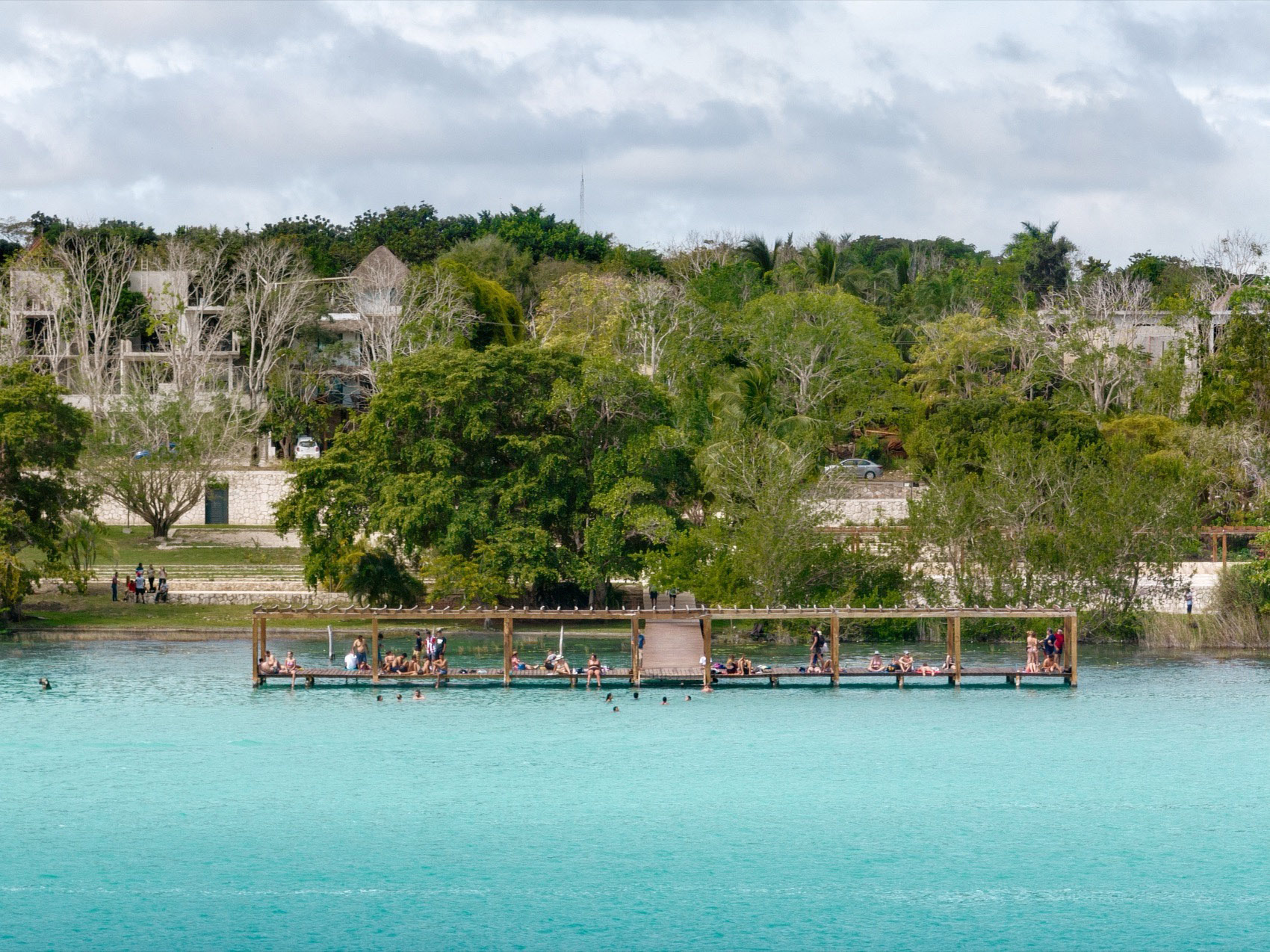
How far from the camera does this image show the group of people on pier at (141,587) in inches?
2274

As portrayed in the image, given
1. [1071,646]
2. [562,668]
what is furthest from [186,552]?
[1071,646]

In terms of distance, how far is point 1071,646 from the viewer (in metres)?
44.6

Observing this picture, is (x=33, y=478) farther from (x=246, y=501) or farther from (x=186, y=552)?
(x=246, y=501)

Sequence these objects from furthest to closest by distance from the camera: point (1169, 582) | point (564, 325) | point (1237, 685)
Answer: point (564, 325) → point (1169, 582) → point (1237, 685)

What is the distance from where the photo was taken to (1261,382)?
6725cm

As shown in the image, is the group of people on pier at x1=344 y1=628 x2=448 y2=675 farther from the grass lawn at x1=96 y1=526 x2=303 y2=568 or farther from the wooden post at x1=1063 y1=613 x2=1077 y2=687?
the grass lawn at x1=96 y1=526 x2=303 y2=568

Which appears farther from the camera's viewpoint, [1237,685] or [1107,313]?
[1107,313]

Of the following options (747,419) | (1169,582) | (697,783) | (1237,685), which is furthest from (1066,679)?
(747,419)

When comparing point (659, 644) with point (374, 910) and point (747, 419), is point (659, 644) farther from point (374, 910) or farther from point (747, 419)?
point (374, 910)

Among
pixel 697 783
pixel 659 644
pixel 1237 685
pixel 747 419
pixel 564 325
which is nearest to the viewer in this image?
pixel 697 783

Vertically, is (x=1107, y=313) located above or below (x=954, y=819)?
above

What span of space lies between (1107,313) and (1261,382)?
1619 cm

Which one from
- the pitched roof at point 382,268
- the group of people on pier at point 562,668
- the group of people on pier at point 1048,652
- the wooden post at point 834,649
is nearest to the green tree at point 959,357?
the pitched roof at point 382,268

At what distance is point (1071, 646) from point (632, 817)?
61.2 ft
